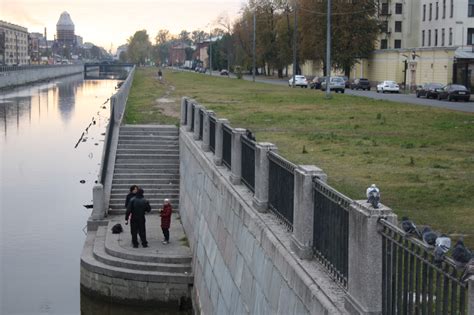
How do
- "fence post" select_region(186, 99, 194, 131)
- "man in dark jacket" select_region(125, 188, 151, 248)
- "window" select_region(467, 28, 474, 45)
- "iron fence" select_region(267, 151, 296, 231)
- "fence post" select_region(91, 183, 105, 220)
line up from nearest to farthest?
1. "iron fence" select_region(267, 151, 296, 231)
2. "man in dark jacket" select_region(125, 188, 151, 248)
3. "fence post" select_region(91, 183, 105, 220)
4. "fence post" select_region(186, 99, 194, 131)
5. "window" select_region(467, 28, 474, 45)

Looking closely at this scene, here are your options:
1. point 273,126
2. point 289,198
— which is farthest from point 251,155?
point 273,126

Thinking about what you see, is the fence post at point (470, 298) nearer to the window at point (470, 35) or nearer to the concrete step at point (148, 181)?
the concrete step at point (148, 181)

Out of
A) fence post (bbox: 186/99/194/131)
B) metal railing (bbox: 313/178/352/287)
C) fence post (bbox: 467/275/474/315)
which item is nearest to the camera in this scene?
fence post (bbox: 467/275/474/315)

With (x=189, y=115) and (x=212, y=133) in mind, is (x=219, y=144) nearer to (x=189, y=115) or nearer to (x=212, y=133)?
(x=212, y=133)

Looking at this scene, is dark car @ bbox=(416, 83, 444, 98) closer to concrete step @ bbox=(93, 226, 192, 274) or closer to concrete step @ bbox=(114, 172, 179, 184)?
concrete step @ bbox=(114, 172, 179, 184)

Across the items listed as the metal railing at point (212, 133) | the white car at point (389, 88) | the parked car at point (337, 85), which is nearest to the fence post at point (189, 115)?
the metal railing at point (212, 133)

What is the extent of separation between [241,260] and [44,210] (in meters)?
18.2

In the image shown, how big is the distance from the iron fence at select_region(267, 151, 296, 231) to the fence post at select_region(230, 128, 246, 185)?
8.30 feet

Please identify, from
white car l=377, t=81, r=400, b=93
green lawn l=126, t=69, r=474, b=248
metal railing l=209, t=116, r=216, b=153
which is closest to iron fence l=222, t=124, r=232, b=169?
green lawn l=126, t=69, r=474, b=248

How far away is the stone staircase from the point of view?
23.7 meters

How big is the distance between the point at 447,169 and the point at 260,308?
8895mm

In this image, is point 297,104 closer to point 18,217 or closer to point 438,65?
point 18,217

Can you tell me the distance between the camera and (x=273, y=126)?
28.0 meters

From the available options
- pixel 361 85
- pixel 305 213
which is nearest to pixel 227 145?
pixel 305 213
